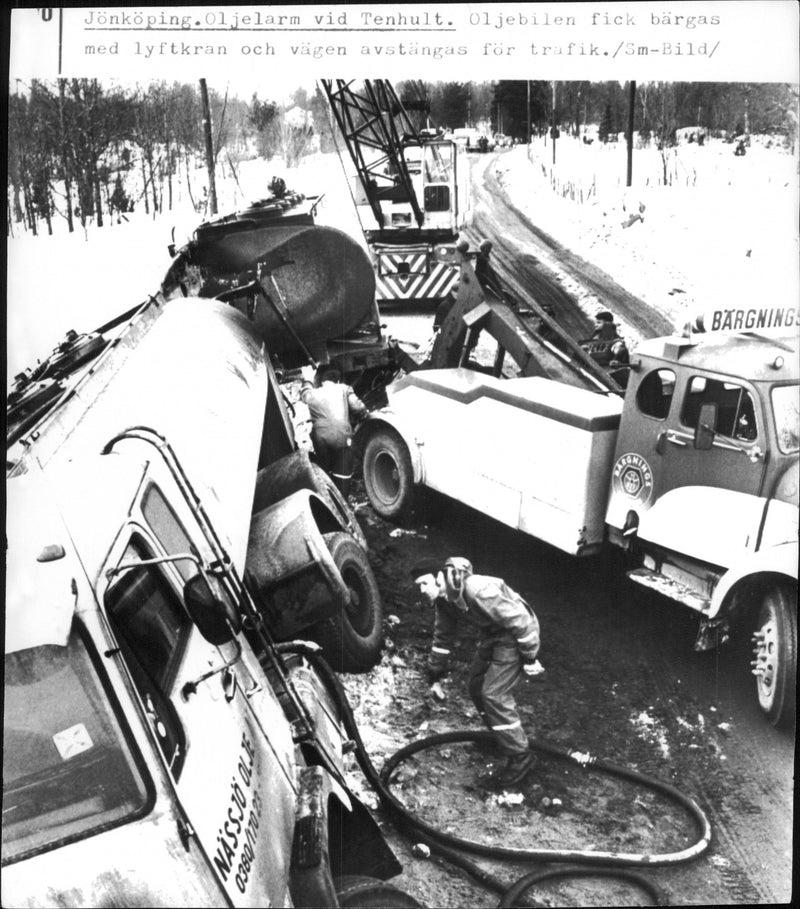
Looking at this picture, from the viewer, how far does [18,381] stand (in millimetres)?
→ 4305

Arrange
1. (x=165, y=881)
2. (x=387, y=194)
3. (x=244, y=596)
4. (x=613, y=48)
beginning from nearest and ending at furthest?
1. (x=165, y=881)
2. (x=244, y=596)
3. (x=613, y=48)
4. (x=387, y=194)

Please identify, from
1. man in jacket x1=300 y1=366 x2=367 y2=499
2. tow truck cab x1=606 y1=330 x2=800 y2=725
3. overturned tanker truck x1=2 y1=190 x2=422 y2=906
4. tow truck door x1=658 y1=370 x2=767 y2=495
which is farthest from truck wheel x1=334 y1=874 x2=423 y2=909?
tow truck door x1=658 y1=370 x2=767 y2=495

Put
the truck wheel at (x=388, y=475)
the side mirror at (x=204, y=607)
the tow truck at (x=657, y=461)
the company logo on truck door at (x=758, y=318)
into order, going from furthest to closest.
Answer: the truck wheel at (x=388, y=475) → the company logo on truck door at (x=758, y=318) → the tow truck at (x=657, y=461) → the side mirror at (x=204, y=607)

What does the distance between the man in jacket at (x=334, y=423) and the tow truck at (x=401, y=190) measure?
2.21ft

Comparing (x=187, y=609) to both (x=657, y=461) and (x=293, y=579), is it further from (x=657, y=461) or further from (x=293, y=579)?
(x=657, y=461)

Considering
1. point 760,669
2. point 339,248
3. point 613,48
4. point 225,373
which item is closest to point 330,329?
point 339,248

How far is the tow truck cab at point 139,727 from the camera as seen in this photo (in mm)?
2574

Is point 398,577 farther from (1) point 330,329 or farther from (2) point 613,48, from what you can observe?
(2) point 613,48

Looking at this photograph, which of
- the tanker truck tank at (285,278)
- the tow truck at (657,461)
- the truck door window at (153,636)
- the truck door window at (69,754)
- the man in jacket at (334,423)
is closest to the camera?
the truck door window at (69,754)

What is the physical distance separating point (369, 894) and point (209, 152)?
145 inches

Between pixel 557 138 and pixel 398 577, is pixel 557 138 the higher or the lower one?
the higher one

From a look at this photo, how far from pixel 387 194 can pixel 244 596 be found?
3255 millimetres

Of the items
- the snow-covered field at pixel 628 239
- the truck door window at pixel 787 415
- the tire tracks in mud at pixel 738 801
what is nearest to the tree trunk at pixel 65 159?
the snow-covered field at pixel 628 239

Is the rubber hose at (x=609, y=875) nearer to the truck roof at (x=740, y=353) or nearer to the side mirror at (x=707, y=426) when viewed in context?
the side mirror at (x=707, y=426)
